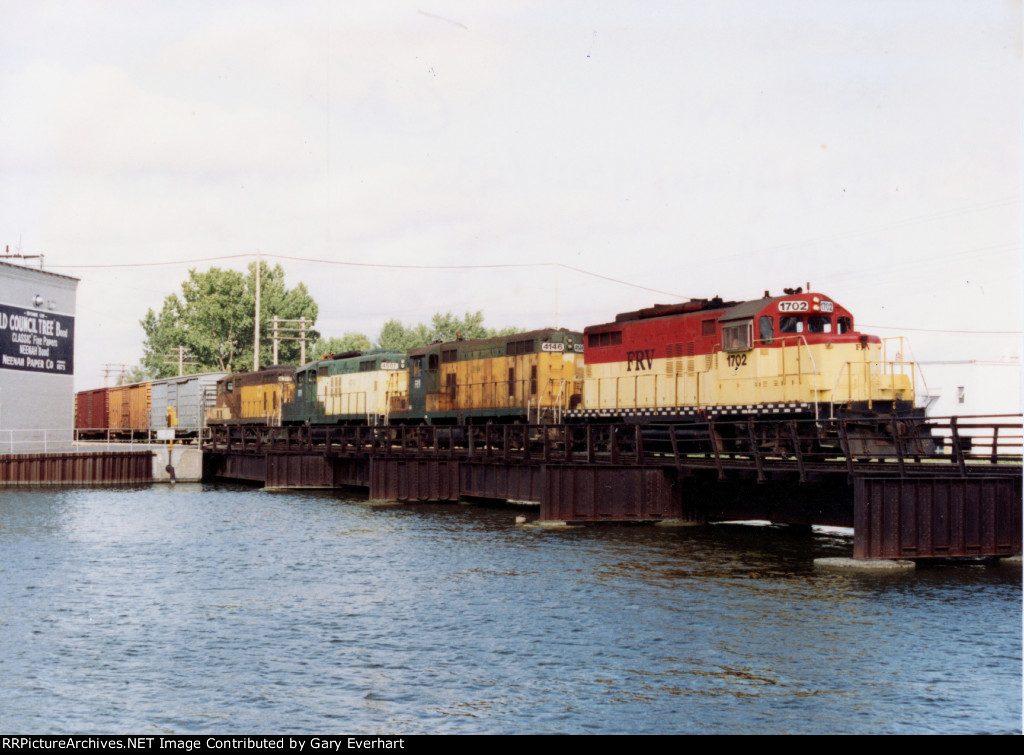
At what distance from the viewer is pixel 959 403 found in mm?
61375

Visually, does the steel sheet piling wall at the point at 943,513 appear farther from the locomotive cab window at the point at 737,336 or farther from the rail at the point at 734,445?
the locomotive cab window at the point at 737,336

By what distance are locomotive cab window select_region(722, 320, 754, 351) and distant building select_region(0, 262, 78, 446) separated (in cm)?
3990

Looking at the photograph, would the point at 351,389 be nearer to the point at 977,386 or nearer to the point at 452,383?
the point at 452,383

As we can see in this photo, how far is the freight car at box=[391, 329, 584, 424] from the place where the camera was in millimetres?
37281

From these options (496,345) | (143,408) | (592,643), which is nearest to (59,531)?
(496,345)

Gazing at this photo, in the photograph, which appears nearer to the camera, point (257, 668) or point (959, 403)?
point (257, 668)

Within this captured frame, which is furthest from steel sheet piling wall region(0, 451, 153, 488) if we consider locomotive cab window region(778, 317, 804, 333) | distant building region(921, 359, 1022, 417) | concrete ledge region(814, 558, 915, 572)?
distant building region(921, 359, 1022, 417)

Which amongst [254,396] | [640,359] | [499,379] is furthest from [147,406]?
[640,359]

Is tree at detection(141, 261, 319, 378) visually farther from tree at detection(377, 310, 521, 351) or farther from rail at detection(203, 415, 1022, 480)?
rail at detection(203, 415, 1022, 480)

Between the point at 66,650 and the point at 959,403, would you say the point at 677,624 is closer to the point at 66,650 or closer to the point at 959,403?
the point at 66,650

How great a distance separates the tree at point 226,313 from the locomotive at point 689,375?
212ft

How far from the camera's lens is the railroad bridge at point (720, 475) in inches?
819

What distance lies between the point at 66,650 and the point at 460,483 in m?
22.7

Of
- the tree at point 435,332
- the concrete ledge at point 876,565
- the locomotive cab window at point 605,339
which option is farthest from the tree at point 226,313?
the concrete ledge at point 876,565
